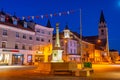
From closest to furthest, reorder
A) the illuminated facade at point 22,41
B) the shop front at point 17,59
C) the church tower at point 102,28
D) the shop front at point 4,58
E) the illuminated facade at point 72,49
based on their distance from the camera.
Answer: the shop front at point 4,58, the illuminated facade at point 22,41, the shop front at point 17,59, the illuminated facade at point 72,49, the church tower at point 102,28

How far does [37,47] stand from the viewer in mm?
59125

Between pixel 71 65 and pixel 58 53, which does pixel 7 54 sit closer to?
pixel 58 53

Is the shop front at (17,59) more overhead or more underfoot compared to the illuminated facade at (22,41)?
more underfoot

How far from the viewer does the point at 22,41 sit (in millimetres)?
54031

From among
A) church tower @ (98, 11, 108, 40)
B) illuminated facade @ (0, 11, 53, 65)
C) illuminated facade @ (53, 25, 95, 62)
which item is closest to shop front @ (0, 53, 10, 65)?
illuminated facade @ (0, 11, 53, 65)

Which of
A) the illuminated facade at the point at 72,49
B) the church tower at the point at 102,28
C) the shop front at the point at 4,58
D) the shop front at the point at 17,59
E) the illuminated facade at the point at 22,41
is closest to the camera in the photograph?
the shop front at the point at 4,58

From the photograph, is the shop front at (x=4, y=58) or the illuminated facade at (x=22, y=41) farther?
the illuminated facade at (x=22, y=41)

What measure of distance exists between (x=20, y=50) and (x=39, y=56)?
8072 millimetres

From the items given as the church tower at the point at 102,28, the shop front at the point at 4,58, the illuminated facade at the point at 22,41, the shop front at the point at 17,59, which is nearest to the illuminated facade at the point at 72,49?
the illuminated facade at the point at 22,41

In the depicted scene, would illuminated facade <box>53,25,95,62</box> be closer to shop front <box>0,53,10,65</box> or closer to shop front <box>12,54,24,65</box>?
shop front <box>12,54,24,65</box>

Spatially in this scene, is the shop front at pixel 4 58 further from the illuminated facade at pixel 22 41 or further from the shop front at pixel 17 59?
the shop front at pixel 17 59

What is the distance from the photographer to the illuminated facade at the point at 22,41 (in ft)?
161

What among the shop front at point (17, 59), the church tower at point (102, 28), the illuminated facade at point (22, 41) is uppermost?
the church tower at point (102, 28)

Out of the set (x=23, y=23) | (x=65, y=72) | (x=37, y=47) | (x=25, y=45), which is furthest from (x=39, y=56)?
(x=65, y=72)
